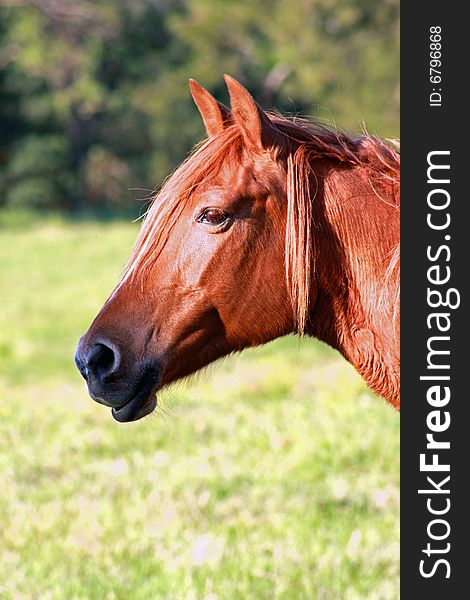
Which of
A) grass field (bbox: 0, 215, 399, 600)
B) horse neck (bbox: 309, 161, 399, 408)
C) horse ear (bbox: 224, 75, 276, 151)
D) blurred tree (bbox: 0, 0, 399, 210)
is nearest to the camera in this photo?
horse ear (bbox: 224, 75, 276, 151)

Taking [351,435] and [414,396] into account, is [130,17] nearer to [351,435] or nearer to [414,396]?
[351,435]

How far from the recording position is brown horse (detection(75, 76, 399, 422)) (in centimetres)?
228

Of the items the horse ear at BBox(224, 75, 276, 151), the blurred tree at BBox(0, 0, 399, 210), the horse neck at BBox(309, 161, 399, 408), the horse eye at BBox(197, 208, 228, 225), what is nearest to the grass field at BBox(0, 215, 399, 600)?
the horse neck at BBox(309, 161, 399, 408)

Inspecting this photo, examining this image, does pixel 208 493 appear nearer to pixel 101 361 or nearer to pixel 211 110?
pixel 101 361

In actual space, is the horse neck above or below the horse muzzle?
above

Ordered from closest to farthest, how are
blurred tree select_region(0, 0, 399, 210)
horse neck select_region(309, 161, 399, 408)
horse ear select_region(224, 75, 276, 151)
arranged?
horse ear select_region(224, 75, 276, 151)
horse neck select_region(309, 161, 399, 408)
blurred tree select_region(0, 0, 399, 210)

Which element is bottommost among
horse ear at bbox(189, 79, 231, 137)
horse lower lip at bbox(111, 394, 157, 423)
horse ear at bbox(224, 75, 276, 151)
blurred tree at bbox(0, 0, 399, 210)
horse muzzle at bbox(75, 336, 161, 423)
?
horse lower lip at bbox(111, 394, 157, 423)

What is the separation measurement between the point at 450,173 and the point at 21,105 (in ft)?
94.0

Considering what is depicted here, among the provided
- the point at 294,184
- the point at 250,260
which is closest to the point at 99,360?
the point at 250,260

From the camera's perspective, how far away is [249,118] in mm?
2262

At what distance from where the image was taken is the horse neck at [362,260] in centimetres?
236

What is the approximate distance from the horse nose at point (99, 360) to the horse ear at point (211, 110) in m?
0.63

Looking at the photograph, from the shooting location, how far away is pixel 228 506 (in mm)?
4586

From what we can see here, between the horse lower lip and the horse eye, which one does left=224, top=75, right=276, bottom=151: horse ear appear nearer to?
the horse eye
